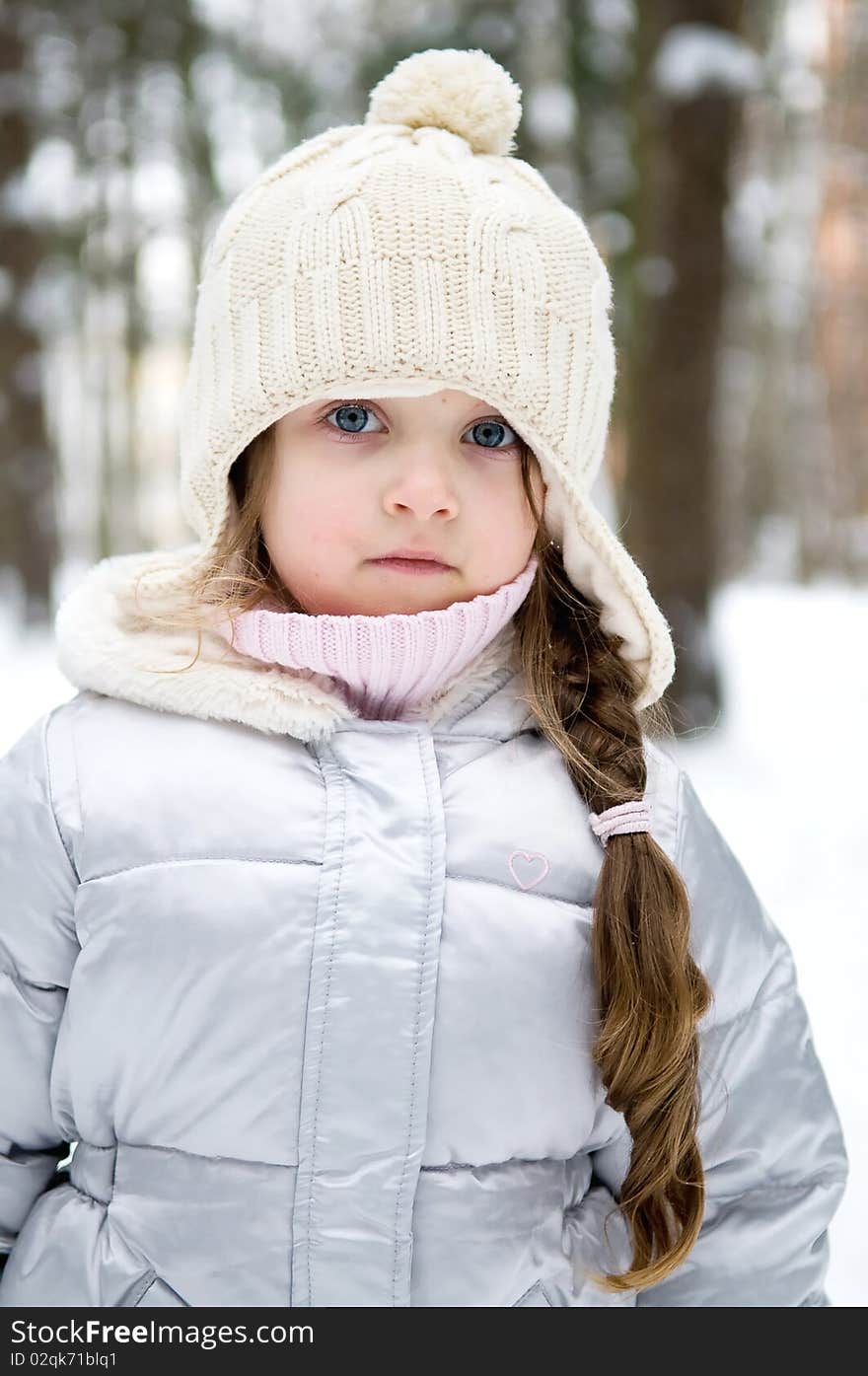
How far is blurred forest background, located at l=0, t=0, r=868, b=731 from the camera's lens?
17.2ft

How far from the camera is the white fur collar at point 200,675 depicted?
1.37 metres

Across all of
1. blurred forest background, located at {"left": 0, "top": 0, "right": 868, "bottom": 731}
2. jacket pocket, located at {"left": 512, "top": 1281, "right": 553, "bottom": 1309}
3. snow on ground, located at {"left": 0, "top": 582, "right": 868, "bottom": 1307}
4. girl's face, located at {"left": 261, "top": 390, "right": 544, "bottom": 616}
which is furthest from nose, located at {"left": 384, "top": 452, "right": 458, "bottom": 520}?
blurred forest background, located at {"left": 0, "top": 0, "right": 868, "bottom": 731}

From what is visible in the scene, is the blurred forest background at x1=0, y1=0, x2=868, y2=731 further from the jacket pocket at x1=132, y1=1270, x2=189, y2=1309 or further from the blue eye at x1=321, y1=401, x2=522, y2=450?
the jacket pocket at x1=132, y1=1270, x2=189, y2=1309

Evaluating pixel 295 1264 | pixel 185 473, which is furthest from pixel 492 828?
pixel 185 473

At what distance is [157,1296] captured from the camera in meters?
1.25

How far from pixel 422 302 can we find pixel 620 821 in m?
0.63

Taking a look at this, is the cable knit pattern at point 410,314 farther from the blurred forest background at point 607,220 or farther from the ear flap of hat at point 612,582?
the blurred forest background at point 607,220

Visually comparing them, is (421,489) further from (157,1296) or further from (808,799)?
(808,799)

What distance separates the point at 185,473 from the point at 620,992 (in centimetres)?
83

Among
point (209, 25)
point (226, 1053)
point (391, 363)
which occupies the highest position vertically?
point (209, 25)

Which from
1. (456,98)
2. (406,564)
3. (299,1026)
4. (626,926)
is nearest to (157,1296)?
(299,1026)

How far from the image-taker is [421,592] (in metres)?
1.40

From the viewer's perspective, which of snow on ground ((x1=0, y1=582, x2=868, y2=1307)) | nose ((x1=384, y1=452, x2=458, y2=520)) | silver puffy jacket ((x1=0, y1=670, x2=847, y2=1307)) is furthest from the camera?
snow on ground ((x1=0, y1=582, x2=868, y2=1307))
